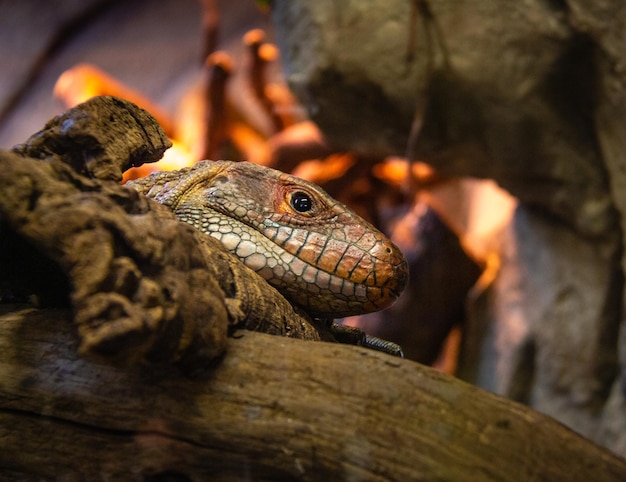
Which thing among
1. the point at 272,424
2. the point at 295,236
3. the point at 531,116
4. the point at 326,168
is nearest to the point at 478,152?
the point at 531,116

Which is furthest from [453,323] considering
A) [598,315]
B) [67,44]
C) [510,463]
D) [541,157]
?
[67,44]

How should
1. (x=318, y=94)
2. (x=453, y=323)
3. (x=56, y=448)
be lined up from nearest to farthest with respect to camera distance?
(x=56, y=448)
(x=318, y=94)
(x=453, y=323)

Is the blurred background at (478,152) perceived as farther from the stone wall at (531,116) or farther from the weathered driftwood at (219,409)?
the weathered driftwood at (219,409)

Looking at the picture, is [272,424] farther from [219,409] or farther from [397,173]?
[397,173]

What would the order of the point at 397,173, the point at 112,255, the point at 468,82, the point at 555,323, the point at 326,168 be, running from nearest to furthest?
the point at 112,255
the point at 468,82
the point at 555,323
the point at 326,168
the point at 397,173

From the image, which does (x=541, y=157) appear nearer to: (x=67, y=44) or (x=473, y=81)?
(x=473, y=81)

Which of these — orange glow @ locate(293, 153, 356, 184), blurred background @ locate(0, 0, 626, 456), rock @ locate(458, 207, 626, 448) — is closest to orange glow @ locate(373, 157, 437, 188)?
blurred background @ locate(0, 0, 626, 456)
